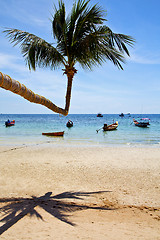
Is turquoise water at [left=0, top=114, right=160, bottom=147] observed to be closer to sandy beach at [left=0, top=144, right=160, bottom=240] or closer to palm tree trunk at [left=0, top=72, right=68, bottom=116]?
palm tree trunk at [left=0, top=72, right=68, bottom=116]

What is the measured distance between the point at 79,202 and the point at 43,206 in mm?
1071

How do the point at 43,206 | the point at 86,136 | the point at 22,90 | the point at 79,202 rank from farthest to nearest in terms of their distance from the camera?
the point at 86,136 → the point at 79,202 → the point at 43,206 → the point at 22,90

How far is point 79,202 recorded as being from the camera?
5.63 metres

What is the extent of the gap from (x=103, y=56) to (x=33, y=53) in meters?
1.80

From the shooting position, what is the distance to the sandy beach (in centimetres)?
396

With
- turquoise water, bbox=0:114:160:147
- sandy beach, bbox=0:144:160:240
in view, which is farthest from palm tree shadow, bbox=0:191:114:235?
turquoise water, bbox=0:114:160:147

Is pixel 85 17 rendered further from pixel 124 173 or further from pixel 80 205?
pixel 124 173

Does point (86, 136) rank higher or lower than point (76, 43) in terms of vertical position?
lower

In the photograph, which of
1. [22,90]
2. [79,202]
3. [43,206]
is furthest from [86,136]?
[22,90]

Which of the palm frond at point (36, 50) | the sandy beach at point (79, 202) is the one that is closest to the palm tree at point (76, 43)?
the palm frond at point (36, 50)

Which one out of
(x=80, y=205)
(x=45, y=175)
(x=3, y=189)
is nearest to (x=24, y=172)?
(x=45, y=175)

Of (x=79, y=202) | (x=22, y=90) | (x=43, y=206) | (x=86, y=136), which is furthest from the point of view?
(x=86, y=136)

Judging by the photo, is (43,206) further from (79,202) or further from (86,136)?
(86,136)

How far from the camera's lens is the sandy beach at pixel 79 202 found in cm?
396
